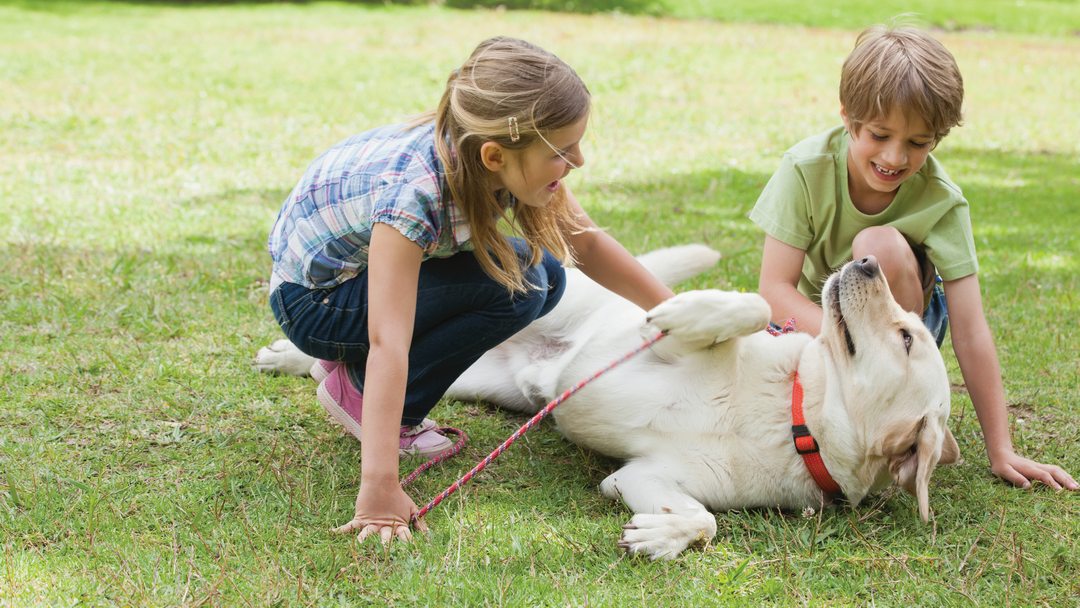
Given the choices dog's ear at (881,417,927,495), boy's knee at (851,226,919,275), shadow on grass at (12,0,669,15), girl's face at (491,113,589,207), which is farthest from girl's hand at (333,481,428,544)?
shadow on grass at (12,0,669,15)

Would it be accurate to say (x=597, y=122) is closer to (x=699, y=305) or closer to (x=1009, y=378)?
(x=1009, y=378)

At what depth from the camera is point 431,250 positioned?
3008 mm

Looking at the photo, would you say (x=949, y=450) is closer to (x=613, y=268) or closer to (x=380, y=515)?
(x=613, y=268)

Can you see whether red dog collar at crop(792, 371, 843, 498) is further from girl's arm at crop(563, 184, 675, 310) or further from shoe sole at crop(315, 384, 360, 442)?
shoe sole at crop(315, 384, 360, 442)

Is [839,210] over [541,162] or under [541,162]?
under

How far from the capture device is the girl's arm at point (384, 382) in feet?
9.12

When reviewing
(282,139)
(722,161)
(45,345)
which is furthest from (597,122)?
(45,345)

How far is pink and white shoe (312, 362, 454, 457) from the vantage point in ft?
11.1

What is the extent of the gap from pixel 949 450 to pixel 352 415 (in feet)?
6.27

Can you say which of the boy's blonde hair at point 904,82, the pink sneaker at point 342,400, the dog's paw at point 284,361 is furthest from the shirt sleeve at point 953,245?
the dog's paw at point 284,361

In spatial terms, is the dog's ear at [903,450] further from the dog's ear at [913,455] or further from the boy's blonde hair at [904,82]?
the boy's blonde hair at [904,82]

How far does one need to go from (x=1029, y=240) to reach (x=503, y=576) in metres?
5.06

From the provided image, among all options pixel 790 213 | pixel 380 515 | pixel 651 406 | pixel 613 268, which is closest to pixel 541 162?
pixel 613 268

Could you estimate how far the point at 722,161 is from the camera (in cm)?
850
